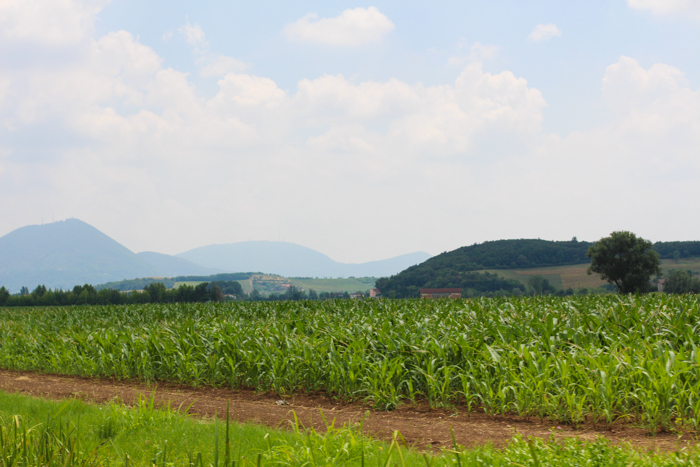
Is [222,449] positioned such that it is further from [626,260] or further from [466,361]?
[626,260]

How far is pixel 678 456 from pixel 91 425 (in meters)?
6.59

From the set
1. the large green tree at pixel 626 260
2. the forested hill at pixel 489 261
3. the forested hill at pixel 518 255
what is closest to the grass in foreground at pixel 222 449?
the large green tree at pixel 626 260

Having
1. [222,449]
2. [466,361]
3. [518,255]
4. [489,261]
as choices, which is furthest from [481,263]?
[222,449]

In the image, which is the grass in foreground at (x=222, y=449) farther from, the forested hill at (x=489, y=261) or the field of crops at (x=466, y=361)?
the forested hill at (x=489, y=261)

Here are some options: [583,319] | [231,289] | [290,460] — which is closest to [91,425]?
[290,460]

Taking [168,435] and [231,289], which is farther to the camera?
[231,289]

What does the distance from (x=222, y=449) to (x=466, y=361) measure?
465 centimetres

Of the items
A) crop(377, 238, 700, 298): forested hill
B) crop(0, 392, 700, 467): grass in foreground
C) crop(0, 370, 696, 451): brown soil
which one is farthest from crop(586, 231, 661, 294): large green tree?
crop(0, 392, 700, 467): grass in foreground

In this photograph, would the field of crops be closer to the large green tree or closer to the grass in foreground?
the grass in foreground

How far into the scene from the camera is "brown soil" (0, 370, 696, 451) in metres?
5.51

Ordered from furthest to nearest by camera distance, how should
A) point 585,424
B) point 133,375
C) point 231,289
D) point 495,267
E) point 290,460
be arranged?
1. point 231,289
2. point 495,267
3. point 133,375
4. point 585,424
5. point 290,460

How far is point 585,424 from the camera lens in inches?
243

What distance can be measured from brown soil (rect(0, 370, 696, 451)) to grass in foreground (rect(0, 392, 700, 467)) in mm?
447

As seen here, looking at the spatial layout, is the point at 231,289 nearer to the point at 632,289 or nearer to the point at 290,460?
the point at 632,289
